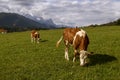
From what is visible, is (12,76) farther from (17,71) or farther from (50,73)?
(50,73)

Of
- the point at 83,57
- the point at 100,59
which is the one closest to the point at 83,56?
the point at 83,57

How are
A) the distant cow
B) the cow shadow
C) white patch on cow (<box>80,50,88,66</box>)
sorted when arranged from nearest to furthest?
1. white patch on cow (<box>80,50,88,66</box>)
2. the distant cow
3. the cow shadow

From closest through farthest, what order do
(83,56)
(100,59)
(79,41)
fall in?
(83,56) < (79,41) < (100,59)

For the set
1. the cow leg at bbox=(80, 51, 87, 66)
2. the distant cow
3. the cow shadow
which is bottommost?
the cow shadow

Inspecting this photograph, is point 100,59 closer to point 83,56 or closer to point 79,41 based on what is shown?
point 79,41

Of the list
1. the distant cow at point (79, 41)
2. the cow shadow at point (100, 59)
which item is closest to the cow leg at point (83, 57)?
the distant cow at point (79, 41)

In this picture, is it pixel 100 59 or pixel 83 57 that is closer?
pixel 83 57

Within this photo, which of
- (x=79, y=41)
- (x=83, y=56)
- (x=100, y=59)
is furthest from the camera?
(x=100, y=59)

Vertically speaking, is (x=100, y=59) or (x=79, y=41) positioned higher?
(x=79, y=41)

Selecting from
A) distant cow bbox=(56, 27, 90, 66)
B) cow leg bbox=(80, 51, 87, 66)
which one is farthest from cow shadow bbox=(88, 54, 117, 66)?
distant cow bbox=(56, 27, 90, 66)

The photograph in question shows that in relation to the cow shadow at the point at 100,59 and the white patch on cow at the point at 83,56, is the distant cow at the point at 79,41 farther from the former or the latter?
the cow shadow at the point at 100,59

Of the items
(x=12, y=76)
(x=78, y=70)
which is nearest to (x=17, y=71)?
(x=12, y=76)

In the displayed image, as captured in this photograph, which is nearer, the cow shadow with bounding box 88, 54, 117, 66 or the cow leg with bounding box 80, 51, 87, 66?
the cow leg with bounding box 80, 51, 87, 66

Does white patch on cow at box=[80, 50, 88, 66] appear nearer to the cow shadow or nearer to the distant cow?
the distant cow
